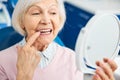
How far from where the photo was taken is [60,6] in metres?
0.75

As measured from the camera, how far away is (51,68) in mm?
782

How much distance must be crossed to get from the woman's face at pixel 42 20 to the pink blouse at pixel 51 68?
0.08 meters

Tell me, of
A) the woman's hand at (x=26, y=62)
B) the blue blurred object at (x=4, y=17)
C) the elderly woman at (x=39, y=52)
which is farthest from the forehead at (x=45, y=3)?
the blue blurred object at (x=4, y=17)

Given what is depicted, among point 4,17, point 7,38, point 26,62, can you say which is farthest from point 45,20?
point 4,17

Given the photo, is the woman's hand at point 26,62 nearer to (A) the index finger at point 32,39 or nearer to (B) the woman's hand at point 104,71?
(A) the index finger at point 32,39

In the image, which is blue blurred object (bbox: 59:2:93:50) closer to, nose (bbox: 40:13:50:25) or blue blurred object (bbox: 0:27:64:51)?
blue blurred object (bbox: 0:27:64:51)

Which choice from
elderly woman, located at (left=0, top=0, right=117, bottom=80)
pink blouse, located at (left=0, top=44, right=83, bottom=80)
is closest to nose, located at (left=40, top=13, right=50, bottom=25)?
elderly woman, located at (left=0, top=0, right=117, bottom=80)

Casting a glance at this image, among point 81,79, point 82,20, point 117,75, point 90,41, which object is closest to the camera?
point 90,41

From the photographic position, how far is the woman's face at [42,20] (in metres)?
0.71

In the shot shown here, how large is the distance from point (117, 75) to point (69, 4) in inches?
36.5

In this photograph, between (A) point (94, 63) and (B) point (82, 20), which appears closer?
(A) point (94, 63)

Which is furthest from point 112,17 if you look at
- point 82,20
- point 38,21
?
point 82,20

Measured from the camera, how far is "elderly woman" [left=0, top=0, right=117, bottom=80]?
671 millimetres

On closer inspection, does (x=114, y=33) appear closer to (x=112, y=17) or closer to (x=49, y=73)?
(x=112, y=17)
